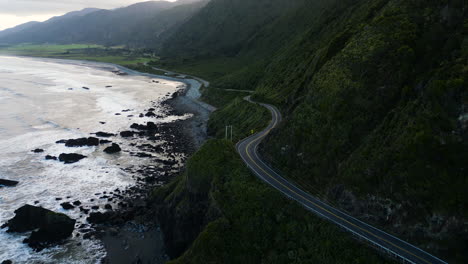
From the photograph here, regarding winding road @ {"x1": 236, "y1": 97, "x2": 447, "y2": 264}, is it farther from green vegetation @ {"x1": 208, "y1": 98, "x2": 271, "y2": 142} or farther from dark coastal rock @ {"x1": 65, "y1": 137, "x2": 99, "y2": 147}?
dark coastal rock @ {"x1": 65, "y1": 137, "x2": 99, "y2": 147}

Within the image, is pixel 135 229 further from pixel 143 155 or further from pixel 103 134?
pixel 103 134

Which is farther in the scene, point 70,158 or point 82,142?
point 82,142

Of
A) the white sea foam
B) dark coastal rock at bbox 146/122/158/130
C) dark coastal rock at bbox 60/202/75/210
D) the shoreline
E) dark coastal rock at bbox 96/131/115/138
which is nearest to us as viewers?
the shoreline

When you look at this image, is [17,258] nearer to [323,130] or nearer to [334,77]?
[323,130]

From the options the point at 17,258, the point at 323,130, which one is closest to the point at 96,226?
the point at 17,258

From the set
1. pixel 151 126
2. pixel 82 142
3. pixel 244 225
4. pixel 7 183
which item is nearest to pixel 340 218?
pixel 244 225

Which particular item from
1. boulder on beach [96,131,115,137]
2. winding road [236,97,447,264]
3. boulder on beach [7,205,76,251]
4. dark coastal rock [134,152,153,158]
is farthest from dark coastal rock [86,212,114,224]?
boulder on beach [96,131,115,137]

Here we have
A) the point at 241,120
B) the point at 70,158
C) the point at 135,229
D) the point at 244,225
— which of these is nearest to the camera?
the point at 244,225
